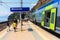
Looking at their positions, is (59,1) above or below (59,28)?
above

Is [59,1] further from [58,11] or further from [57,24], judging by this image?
[57,24]

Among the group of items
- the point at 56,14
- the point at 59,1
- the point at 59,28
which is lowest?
the point at 59,28

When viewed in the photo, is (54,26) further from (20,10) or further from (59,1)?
(20,10)

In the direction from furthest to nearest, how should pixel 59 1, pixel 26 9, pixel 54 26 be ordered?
pixel 26 9
pixel 54 26
pixel 59 1

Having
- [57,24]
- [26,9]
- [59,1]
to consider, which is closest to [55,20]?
[57,24]

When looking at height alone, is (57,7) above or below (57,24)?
above

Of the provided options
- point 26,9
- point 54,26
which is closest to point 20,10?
point 26,9

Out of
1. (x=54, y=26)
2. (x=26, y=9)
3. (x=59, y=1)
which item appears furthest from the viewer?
(x=26, y=9)

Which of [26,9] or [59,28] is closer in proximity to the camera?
[59,28]

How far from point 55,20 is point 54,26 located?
637 mm

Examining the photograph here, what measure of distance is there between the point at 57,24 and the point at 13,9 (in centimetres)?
1009

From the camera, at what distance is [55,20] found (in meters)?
18.0

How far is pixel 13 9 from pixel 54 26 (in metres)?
9.62

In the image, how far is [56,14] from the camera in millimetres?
17625
